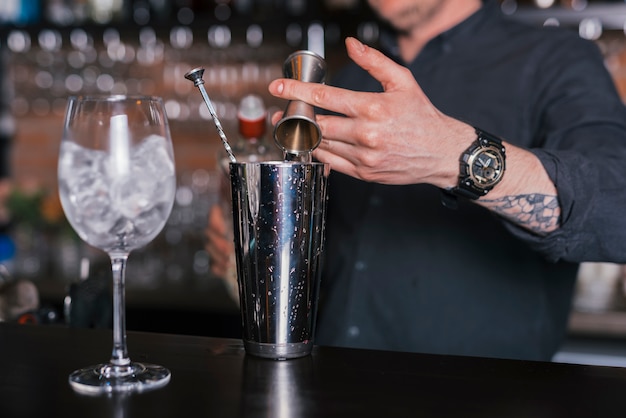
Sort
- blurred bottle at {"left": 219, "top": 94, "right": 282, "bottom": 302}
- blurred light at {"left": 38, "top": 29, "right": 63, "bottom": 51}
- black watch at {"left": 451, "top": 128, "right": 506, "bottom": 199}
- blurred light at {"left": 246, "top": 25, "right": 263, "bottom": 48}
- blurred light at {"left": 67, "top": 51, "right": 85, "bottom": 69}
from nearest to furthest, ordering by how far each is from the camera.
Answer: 1. black watch at {"left": 451, "top": 128, "right": 506, "bottom": 199}
2. blurred bottle at {"left": 219, "top": 94, "right": 282, "bottom": 302}
3. blurred light at {"left": 246, "top": 25, "right": 263, "bottom": 48}
4. blurred light at {"left": 38, "top": 29, "right": 63, "bottom": 51}
5. blurred light at {"left": 67, "top": 51, "right": 85, "bottom": 69}

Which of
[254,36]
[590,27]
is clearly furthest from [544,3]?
[254,36]

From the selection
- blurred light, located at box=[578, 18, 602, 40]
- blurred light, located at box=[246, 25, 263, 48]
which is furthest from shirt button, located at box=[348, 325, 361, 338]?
blurred light, located at box=[246, 25, 263, 48]

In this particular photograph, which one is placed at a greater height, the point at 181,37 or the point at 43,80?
the point at 181,37

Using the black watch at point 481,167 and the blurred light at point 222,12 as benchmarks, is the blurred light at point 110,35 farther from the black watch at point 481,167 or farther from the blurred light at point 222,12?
the black watch at point 481,167

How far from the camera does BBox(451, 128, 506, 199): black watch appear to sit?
944mm

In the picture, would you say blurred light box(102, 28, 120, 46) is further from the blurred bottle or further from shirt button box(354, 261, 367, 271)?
shirt button box(354, 261, 367, 271)

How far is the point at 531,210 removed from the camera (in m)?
1.04

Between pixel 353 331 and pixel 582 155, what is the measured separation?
62cm

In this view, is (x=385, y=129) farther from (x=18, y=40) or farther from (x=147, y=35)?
(x=18, y=40)

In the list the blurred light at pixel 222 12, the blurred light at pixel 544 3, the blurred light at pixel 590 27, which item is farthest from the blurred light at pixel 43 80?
the blurred light at pixel 590 27

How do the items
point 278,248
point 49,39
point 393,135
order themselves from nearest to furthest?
1. point 278,248
2. point 393,135
3. point 49,39

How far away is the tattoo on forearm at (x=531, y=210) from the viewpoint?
1.02 metres

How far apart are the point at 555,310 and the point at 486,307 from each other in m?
0.13

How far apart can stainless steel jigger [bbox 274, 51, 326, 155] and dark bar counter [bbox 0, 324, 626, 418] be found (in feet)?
0.69
